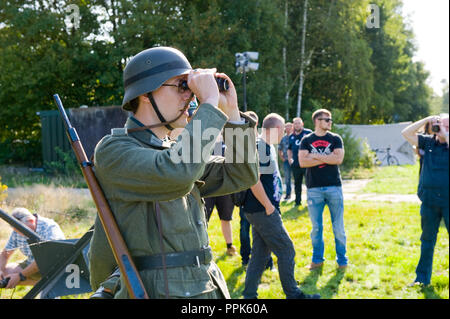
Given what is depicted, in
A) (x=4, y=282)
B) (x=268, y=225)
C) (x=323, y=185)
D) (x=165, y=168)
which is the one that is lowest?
(x=4, y=282)

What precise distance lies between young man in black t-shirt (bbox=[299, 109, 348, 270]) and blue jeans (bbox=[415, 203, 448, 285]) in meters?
1.00

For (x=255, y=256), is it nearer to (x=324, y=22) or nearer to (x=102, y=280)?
(x=102, y=280)

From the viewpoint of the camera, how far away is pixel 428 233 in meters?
5.06

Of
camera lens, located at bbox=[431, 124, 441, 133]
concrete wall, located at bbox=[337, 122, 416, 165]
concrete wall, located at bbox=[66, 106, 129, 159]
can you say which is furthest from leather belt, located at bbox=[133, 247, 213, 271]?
concrete wall, located at bbox=[337, 122, 416, 165]

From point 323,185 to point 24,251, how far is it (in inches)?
139

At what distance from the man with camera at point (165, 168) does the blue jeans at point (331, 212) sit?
13.5 feet

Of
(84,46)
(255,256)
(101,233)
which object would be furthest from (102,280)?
(84,46)

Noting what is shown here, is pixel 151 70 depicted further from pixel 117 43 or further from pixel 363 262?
pixel 117 43

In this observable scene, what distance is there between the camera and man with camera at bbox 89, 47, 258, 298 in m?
1.52

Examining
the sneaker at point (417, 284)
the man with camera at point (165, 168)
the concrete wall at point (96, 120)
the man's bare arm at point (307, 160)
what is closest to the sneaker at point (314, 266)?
the sneaker at point (417, 284)

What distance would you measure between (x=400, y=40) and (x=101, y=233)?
112 feet

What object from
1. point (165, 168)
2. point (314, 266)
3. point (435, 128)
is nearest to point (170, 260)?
point (165, 168)

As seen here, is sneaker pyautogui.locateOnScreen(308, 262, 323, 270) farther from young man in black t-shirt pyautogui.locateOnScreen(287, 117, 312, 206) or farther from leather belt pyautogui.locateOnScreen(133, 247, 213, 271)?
leather belt pyautogui.locateOnScreen(133, 247, 213, 271)

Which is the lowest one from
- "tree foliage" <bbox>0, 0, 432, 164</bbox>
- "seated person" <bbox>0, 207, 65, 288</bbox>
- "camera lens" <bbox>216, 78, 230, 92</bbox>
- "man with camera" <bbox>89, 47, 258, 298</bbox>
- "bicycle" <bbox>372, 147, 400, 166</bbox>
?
"bicycle" <bbox>372, 147, 400, 166</bbox>
